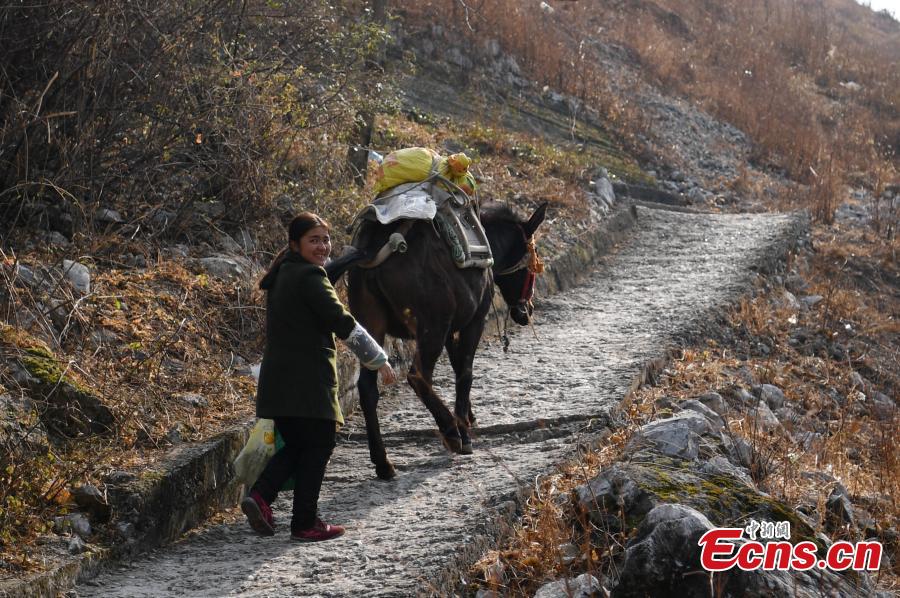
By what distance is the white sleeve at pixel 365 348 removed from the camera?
18.2 ft

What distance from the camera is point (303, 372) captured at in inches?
219

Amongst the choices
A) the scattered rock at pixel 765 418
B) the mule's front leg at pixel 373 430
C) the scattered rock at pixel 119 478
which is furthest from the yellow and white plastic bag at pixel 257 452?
the scattered rock at pixel 765 418

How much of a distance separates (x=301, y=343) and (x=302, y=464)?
0.65 metres

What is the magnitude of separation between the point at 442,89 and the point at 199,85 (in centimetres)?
1026

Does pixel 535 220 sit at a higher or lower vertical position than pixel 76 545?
higher

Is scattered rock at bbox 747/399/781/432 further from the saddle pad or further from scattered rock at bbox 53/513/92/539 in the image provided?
scattered rock at bbox 53/513/92/539

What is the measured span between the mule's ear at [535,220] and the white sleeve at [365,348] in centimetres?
283

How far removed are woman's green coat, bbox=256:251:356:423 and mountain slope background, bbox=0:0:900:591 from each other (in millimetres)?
983

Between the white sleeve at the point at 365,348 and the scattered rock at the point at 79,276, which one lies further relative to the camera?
the scattered rock at the point at 79,276

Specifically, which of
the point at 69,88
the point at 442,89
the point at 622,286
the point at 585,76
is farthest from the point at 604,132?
the point at 69,88

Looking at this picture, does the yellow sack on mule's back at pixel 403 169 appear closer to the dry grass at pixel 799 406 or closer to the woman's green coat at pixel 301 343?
the woman's green coat at pixel 301 343

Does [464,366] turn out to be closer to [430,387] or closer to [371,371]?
[430,387]

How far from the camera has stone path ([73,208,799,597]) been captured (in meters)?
5.10

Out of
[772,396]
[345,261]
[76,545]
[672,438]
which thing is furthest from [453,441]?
[772,396]
